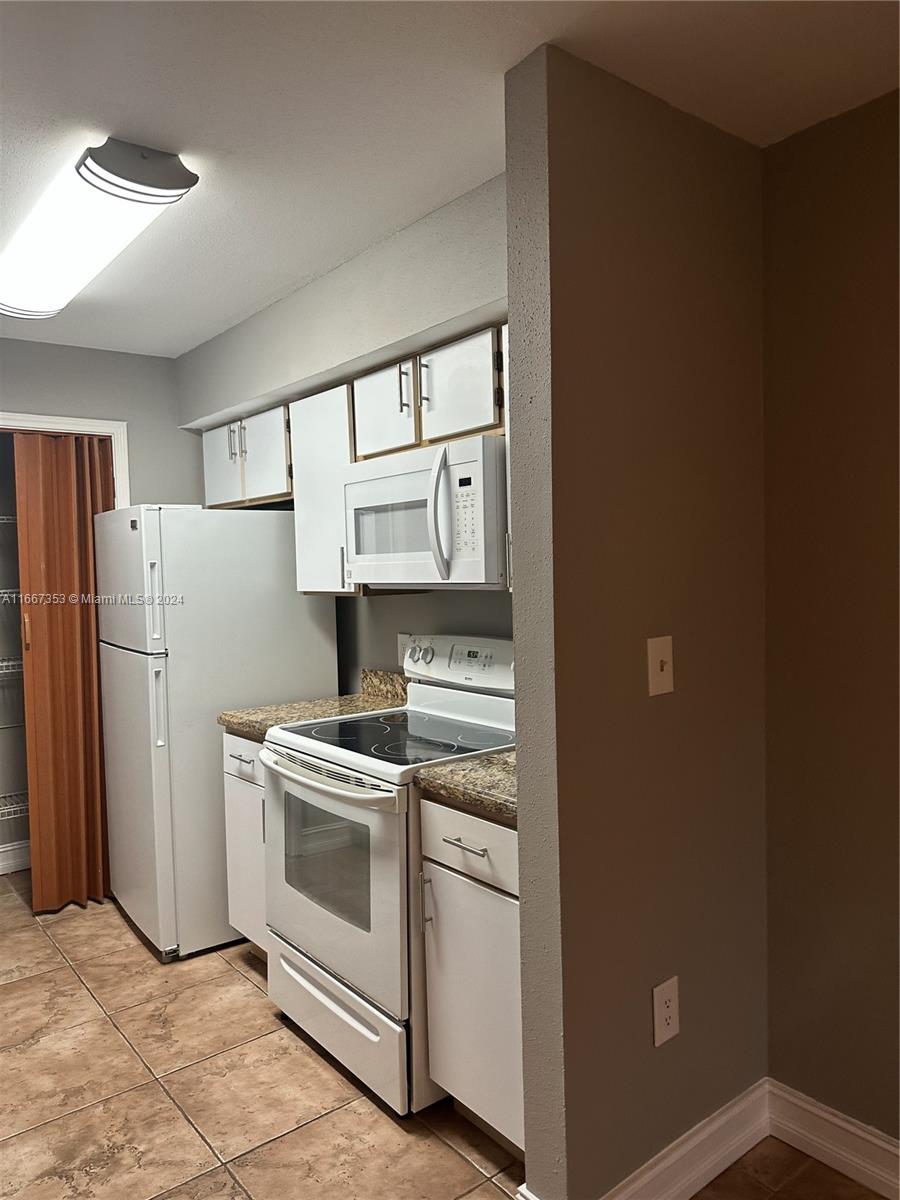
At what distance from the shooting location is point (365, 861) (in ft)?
7.54

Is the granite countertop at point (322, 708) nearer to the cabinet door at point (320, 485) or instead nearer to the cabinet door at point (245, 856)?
the cabinet door at point (245, 856)

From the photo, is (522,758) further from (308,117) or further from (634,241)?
(308,117)

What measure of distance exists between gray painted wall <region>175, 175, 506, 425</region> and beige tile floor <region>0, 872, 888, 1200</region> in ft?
6.77

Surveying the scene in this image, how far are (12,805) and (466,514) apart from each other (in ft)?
10.0

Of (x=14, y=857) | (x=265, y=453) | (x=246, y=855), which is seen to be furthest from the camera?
(x=14, y=857)

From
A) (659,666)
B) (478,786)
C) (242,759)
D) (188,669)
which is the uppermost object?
(659,666)

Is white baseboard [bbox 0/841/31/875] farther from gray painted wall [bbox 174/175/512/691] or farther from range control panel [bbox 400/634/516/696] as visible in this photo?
range control panel [bbox 400/634/516/696]

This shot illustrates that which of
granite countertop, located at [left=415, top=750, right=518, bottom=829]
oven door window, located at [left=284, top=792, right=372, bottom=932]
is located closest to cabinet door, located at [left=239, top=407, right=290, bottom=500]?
oven door window, located at [left=284, top=792, right=372, bottom=932]

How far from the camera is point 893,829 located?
6.27 feet

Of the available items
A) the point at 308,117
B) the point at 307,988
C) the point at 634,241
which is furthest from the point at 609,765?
the point at 308,117

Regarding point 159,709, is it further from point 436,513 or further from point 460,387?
point 460,387

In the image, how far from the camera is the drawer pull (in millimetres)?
1981

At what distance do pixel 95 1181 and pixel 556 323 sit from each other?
7.09 ft

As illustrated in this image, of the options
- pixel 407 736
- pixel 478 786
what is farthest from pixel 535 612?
pixel 407 736
